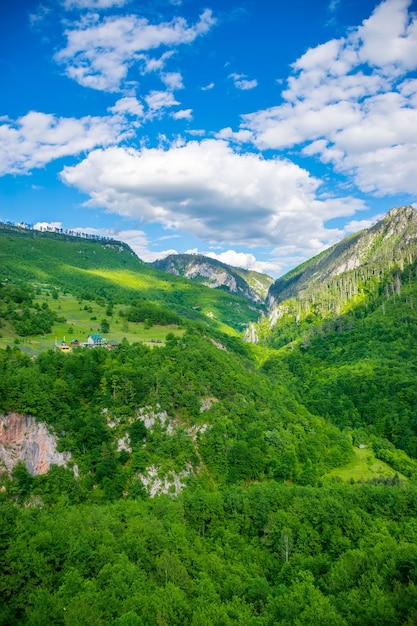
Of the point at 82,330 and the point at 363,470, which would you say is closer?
the point at 363,470

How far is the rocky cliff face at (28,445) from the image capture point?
61.0 meters

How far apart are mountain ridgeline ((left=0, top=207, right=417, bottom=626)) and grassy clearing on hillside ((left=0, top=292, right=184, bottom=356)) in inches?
45.1

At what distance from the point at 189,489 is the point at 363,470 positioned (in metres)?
47.5

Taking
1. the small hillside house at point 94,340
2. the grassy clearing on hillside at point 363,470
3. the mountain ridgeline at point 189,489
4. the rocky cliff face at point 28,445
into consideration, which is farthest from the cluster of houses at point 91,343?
the grassy clearing on hillside at point 363,470

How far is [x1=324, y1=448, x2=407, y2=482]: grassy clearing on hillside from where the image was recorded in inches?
3469

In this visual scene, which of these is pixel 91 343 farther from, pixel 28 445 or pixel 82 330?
pixel 28 445

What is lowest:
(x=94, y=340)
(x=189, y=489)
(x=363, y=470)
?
(x=363, y=470)

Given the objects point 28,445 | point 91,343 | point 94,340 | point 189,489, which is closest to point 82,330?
point 94,340

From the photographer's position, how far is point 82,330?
124125 millimetres

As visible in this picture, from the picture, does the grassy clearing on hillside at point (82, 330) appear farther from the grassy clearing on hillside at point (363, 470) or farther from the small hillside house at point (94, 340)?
the grassy clearing on hillside at point (363, 470)

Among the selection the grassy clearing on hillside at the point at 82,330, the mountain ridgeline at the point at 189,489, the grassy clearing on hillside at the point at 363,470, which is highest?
the grassy clearing on hillside at the point at 82,330

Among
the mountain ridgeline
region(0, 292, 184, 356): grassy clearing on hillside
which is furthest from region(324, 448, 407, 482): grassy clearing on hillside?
region(0, 292, 184, 356): grassy clearing on hillside

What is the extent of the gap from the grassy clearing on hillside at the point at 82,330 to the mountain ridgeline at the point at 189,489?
1.15m

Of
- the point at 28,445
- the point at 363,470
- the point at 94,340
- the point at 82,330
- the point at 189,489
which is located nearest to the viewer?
the point at 28,445
